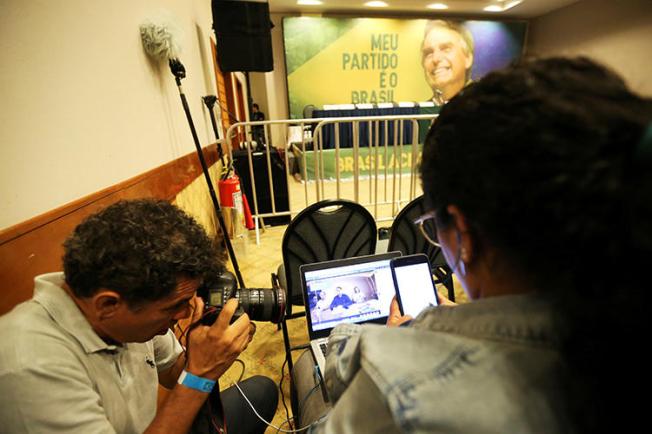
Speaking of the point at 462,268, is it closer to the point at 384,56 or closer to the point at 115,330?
the point at 115,330

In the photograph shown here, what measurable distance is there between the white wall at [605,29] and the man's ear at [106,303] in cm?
643

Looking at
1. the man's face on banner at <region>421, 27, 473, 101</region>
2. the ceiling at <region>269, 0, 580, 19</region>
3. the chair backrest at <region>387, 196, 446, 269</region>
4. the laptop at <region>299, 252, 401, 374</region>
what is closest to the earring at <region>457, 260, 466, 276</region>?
the laptop at <region>299, 252, 401, 374</region>

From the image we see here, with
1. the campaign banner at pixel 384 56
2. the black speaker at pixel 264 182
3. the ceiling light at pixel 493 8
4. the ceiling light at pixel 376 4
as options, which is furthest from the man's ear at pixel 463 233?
the ceiling light at pixel 493 8

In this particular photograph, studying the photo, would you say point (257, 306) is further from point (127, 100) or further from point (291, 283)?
point (127, 100)

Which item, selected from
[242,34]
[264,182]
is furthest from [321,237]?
[242,34]

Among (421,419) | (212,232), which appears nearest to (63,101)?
(421,419)

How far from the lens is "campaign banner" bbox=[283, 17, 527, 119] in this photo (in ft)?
19.9

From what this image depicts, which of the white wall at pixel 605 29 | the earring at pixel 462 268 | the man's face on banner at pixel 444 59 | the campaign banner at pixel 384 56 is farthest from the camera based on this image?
Answer: the man's face on banner at pixel 444 59

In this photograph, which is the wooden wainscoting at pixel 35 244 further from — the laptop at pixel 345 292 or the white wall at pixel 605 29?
the white wall at pixel 605 29

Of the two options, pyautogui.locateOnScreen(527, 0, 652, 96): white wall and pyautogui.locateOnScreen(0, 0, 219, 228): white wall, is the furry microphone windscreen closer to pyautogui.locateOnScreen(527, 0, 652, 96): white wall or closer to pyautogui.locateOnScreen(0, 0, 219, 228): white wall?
pyautogui.locateOnScreen(0, 0, 219, 228): white wall

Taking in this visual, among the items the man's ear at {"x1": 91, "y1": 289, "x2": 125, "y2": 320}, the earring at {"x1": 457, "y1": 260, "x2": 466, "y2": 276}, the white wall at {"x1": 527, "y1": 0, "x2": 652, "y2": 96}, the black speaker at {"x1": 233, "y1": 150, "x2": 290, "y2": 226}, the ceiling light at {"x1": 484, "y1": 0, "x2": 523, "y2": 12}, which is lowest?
the black speaker at {"x1": 233, "y1": 150, "x2": 290, "y2": 226}

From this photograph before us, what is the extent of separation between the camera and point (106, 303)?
57 cm

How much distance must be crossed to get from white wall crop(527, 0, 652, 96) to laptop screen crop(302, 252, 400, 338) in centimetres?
577

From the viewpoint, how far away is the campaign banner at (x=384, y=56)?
239 inches
